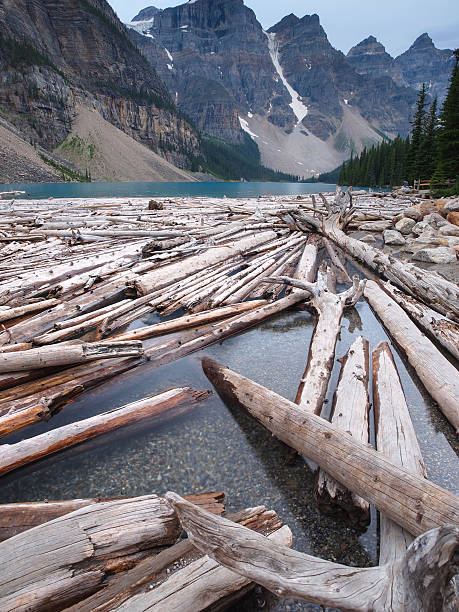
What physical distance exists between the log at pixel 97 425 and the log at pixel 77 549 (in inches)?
60.0

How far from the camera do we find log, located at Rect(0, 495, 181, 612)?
2.16 meters

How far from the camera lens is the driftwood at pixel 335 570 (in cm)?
169

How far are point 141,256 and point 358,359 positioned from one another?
8668 mm

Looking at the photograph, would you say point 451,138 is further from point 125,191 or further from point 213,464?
point 125,191

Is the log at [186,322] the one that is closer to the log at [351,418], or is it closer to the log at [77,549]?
the log at [351,418]

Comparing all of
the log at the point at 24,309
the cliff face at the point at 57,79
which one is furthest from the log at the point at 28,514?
the cliff face at the point at 57,79

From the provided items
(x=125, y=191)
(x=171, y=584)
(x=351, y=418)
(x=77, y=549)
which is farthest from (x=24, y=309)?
(x=125, y=191)

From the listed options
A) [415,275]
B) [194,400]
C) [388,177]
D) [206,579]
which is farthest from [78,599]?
[388,177]

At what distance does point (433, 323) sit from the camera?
7.18 m

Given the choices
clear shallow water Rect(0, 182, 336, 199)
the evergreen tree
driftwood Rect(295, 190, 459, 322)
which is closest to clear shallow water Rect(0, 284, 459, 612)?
driftwood Rect(295, 190, 459, 322)

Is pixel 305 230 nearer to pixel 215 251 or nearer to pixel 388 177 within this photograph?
pixel 215 251

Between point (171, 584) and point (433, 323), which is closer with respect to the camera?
point (171, 584)

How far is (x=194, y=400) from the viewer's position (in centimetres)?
515

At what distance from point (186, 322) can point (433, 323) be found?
5.33 meters
